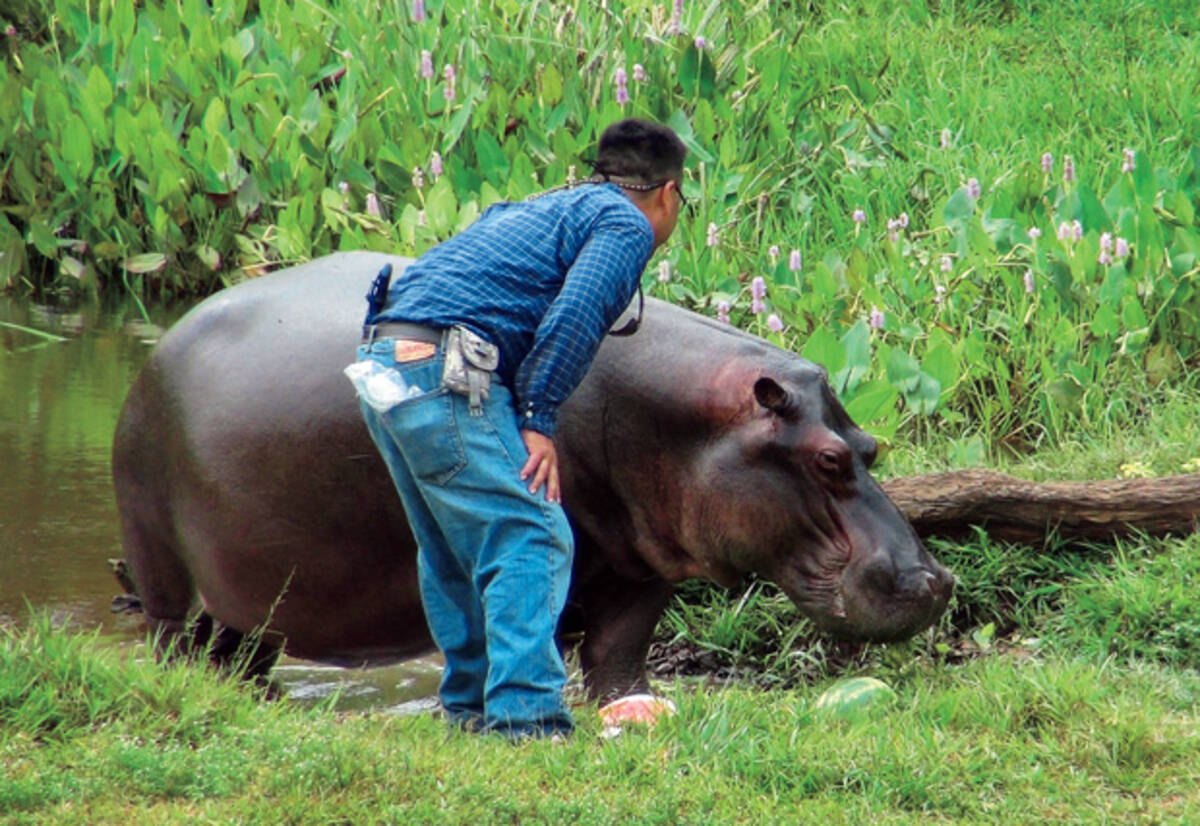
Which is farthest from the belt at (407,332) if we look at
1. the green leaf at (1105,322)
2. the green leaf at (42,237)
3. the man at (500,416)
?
the green leaf at (42,237)

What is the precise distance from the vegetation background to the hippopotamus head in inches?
10.2

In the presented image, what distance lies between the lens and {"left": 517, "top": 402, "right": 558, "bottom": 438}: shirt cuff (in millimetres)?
3979

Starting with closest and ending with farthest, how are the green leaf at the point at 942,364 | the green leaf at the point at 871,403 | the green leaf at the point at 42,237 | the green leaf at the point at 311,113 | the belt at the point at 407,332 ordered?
the belt at the point at 407,332
the green leaf at the point at 871,403
the green leaf at the point at 942,364
the green leaf at the point at 311,113
the green leaf at the point at 42,237

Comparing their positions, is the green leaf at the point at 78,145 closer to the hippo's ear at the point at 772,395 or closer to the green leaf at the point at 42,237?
the green leaf at the point at 42,237

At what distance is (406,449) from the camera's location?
3.98 m

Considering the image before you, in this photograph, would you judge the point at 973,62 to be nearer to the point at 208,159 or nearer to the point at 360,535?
the point at 208,159

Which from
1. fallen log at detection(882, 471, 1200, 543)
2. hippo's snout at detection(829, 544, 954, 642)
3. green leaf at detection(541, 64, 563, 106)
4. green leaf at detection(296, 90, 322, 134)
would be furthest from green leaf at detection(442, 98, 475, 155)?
hippo's snout at detection(829, 544, 954, 642)

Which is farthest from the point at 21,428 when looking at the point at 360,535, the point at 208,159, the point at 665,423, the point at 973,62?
the point at 973,62

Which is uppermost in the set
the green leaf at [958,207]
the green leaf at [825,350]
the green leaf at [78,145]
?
the green leaf at [958,207]

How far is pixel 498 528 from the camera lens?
12.9ft

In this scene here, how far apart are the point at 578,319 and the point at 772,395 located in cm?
67

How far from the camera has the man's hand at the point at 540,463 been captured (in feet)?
13.0

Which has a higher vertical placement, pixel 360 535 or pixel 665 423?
pixel 665 423

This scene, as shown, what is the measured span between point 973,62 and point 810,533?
→ 642cm
